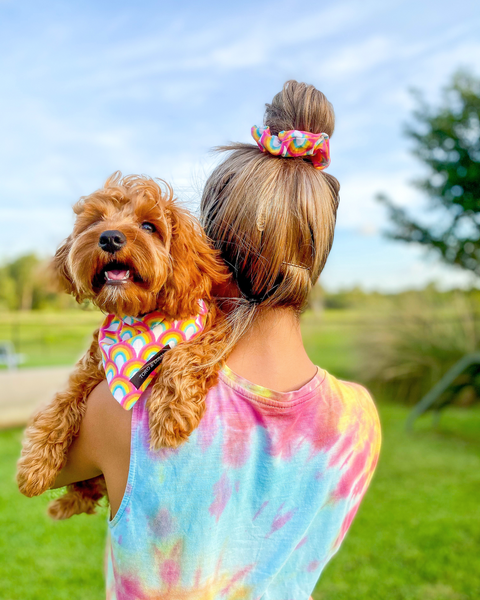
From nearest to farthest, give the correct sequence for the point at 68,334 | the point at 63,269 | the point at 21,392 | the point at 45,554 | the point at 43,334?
the point at 63,269, the point at 45,554, the point at 21,392, the point at 43,334, the point at 68,334

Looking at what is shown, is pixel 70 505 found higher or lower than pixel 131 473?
lower

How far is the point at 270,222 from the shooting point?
1425 mm

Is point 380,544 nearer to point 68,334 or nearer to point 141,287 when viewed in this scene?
point 141,287

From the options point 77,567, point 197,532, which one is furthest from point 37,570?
point 197,532

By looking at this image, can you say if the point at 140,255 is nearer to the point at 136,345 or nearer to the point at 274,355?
the point at 136,345

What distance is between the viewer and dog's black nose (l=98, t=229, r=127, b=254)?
138 centimetres

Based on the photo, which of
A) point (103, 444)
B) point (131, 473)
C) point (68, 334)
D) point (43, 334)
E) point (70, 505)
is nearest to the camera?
point (131, 473)

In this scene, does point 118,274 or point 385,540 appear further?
point 385,540

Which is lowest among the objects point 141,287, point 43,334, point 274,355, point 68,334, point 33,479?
point 68,334

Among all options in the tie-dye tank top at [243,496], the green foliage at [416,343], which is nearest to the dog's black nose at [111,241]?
the tie-dye tank top at [243,496]

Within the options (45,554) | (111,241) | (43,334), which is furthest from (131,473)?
(43,334)

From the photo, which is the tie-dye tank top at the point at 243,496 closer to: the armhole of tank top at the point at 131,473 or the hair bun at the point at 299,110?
the armhole of tank top at the point at 131,473

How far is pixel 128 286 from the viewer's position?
1407 mm

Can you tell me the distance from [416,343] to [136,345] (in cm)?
1056
